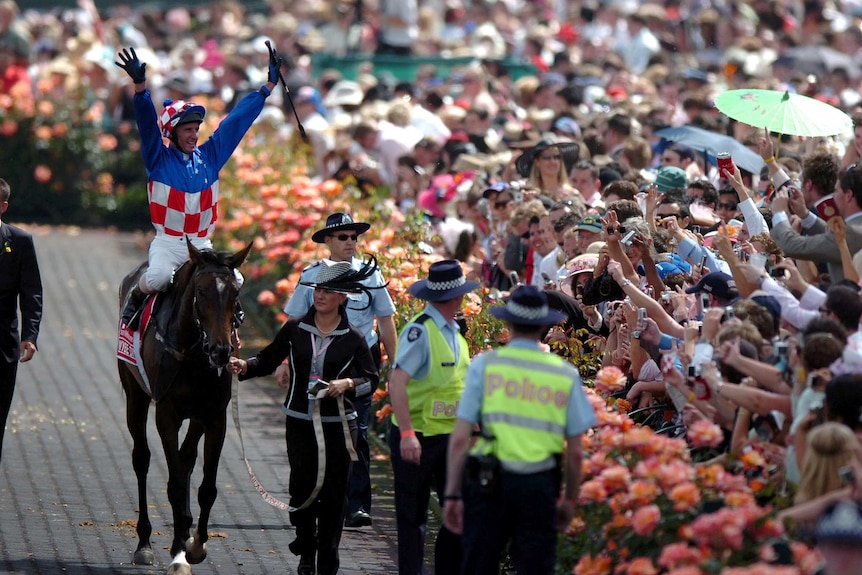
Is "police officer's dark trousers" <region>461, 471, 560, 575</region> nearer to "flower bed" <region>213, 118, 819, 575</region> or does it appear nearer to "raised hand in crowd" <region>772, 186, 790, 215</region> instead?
"flower bed" <region>213, 118, 819, 575</region>

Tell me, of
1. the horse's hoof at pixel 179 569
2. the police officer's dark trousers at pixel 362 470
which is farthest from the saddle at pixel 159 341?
the police officer's dark trousers at pixel 362 470

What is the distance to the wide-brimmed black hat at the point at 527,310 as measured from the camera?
675 centimetres

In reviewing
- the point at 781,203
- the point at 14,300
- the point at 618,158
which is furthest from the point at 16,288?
the point at 618,158

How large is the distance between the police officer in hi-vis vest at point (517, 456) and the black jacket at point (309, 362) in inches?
73.5

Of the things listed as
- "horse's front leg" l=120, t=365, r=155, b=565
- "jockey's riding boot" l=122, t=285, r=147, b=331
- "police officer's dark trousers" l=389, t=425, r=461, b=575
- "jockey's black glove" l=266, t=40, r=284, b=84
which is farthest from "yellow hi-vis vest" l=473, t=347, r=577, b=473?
"jockey's black glove" l=266, t=40, r=284, b=84

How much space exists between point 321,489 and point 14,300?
8.10 feet

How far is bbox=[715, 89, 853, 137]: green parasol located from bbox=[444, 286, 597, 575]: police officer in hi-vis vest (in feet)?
13.0

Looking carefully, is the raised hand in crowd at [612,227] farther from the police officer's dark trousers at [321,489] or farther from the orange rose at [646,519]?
the orange rose at [646,519]

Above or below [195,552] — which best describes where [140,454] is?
above

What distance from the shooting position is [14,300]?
971 cm

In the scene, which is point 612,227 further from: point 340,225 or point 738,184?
point 340,225

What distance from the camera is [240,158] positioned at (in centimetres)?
1886

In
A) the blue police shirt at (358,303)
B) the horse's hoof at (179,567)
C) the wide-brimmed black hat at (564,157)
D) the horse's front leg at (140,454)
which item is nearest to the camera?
the horse's hoof at (179,567)

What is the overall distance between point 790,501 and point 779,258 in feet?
9.52
